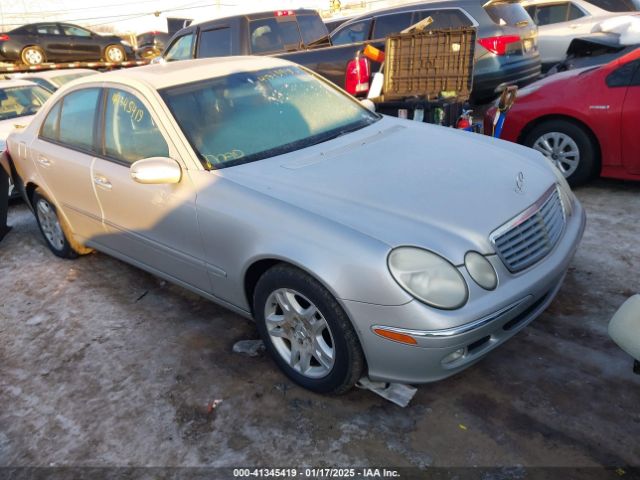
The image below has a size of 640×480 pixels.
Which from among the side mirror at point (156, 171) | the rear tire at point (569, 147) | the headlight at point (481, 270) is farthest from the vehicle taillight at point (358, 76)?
the headlight at point (481, 270)

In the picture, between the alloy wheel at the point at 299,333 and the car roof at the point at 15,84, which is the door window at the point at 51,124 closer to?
the alloy wheel at the point at 299,333

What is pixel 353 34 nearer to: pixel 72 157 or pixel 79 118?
pixel 79 118

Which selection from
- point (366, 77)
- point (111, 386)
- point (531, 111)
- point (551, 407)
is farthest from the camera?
point (366, 77)

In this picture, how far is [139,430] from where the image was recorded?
2633 mm

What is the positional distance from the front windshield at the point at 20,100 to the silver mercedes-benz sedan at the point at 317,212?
4.28 metres

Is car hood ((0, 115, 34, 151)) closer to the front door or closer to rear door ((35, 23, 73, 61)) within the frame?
the front door

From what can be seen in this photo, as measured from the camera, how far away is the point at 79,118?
153 inches

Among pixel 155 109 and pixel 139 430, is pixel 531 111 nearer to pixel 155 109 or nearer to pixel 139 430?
pixel 155 109

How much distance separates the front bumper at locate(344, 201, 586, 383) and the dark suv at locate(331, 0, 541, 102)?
18.2 feet

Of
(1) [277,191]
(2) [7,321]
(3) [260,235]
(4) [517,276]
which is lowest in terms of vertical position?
(2) [7,321]

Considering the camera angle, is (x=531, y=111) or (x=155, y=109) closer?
(x=155, y=109)

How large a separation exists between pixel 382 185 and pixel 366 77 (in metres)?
4.59

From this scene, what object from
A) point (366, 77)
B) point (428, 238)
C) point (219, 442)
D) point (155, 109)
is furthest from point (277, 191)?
point (366, 77)

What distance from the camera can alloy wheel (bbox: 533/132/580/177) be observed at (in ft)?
16.1
